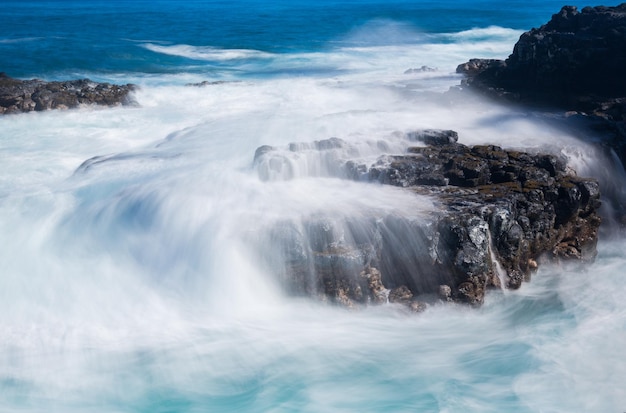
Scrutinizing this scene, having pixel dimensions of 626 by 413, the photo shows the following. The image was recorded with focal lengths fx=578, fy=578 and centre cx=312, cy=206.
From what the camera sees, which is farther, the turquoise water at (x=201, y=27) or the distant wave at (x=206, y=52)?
the distant wave at (x=206, y=52)

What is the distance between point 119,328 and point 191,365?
5.08 ft

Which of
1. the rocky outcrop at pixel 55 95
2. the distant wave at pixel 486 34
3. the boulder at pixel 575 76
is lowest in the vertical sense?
the rocky outcrop at pixel 55 95

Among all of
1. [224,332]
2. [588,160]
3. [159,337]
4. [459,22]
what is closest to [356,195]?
[224,332]

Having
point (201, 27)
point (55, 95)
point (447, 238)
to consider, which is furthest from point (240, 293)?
point (201, 27)

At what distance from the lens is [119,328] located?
9.41m

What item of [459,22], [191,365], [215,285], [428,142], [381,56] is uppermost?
[459,22]

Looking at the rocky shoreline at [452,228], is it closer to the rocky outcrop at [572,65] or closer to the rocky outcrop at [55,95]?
the rocky outcrop at [572,65]

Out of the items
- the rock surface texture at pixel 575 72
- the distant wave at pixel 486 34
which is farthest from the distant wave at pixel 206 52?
the rock surface texture at pixel 575 72

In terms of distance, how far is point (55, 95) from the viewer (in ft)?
67.7

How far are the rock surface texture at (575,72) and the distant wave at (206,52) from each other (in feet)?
56.9

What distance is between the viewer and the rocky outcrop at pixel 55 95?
20.2 meters

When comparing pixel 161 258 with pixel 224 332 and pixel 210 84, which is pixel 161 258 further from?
pixel 210 84

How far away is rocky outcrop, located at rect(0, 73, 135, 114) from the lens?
20250 mm

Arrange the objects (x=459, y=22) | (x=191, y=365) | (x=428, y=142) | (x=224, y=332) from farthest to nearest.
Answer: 1. (x=459, y=22)
2. (x=428, y=142)
3. (x=224, y=332)
4. (x=191, y=365)
